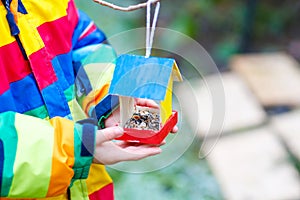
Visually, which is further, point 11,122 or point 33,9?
point 33,9

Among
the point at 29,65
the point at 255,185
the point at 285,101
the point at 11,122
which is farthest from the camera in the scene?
the point at 285,101

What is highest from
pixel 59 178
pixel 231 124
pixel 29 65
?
pixel 29 65

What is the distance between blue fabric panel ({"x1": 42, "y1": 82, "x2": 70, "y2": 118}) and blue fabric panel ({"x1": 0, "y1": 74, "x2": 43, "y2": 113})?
1 centimetres

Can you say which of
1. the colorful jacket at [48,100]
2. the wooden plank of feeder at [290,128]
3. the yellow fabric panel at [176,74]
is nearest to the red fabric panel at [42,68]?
the colorful jacket at [48,100]

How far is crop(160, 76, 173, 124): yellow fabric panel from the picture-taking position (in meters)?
1.07

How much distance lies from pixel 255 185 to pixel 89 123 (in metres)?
1.28

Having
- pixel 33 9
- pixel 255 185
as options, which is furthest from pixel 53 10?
pixel 255 185

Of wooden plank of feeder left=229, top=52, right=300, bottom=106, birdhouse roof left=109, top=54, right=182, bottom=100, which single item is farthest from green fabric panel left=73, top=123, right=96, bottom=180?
wooden plank of feeder left=229, top=52, right=300, bottom=106

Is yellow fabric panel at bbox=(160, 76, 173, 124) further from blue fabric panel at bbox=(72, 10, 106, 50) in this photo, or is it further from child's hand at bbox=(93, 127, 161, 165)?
blue fabric panel at bbox=(72, 10, 106, 50)

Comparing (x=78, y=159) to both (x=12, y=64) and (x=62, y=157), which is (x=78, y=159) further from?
(x=12, y=64)

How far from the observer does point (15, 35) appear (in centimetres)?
103

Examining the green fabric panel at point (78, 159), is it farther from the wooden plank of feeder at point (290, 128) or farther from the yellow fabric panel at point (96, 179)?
the wooden plank of feeder at point (290, 128)

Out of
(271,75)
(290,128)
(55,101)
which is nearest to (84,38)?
(55,101)

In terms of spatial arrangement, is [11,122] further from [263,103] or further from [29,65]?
[263,103]
